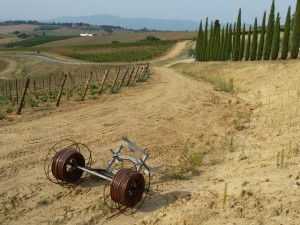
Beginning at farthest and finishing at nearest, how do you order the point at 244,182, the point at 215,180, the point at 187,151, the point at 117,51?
the point at 117,51 → the point at 187,151 → the point at 215,180 → the point at 244,182

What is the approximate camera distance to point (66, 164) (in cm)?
893

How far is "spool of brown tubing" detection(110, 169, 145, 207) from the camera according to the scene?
7.63m

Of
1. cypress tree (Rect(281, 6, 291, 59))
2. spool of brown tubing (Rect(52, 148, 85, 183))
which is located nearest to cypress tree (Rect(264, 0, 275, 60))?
cypress tree (Rect(281, 6, 291, 59))

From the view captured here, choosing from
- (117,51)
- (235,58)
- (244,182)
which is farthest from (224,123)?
(117,51)

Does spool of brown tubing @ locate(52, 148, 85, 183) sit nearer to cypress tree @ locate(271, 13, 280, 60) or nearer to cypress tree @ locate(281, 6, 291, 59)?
cypress tree @ locate(281, 6, 291, 59)

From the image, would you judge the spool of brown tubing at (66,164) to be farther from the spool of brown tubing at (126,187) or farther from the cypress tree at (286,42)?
the cypress tree at (286,42)

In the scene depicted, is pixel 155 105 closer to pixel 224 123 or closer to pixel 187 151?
pixel 224 123

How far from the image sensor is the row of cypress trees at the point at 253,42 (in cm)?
3092

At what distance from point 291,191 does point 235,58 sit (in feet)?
107

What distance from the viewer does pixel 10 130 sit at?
13.4 m

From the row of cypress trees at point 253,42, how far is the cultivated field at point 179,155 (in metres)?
9.69

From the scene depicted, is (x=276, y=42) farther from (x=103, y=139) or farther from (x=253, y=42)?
(x=103, y=139)

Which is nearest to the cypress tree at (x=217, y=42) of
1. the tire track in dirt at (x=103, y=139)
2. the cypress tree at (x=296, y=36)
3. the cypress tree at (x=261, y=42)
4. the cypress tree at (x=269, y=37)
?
the cypress tree at (x=261, y=42)

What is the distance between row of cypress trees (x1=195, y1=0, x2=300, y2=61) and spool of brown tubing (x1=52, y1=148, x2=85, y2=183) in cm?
2547
